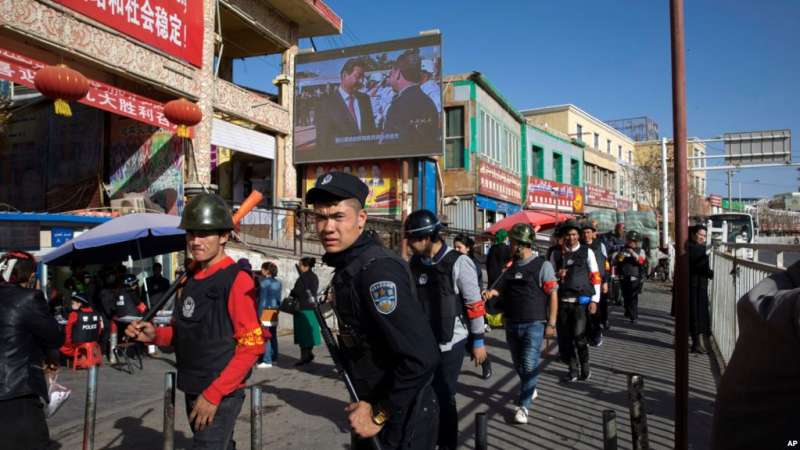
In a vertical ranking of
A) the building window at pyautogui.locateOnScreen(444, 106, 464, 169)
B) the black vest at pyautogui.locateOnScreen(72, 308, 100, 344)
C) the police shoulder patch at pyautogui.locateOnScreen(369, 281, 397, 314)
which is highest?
the building window at pyautogui.locateOnScreen(444, 106, 464, 169)

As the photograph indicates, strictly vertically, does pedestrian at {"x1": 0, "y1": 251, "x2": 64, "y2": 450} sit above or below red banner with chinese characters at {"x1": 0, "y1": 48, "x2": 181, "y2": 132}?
below

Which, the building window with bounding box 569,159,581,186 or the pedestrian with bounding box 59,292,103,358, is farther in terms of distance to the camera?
the building window with bounding box 569,159,581,186

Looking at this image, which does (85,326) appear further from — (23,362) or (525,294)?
(525,294)

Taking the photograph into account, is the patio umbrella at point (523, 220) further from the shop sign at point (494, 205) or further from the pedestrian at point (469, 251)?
the shop sign at point (494, 205)

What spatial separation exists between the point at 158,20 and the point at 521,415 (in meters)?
11.9

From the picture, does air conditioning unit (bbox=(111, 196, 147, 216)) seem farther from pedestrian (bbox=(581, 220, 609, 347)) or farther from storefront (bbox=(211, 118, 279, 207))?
pedestrian (bbox=(581, 220, 609, 347))

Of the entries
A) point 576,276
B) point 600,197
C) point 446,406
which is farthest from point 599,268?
point 600,197

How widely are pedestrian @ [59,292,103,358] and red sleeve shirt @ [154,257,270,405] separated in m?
6.57

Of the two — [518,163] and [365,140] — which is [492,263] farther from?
[518,163]

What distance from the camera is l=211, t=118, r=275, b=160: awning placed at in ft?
49.2

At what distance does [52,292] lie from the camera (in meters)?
10.2

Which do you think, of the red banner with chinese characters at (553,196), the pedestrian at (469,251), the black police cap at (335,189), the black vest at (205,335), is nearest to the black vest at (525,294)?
the pedestrian at (469,251)

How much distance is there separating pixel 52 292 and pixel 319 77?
11910 mm

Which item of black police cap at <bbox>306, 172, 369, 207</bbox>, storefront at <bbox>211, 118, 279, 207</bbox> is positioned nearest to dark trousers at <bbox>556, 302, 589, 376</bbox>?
black police cap at <bbox>306, 172, 369, 207</bbox>
